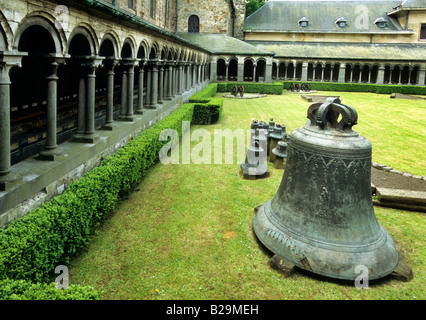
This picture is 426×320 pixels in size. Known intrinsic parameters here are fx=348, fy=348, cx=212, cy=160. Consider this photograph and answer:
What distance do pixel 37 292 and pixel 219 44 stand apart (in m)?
35.6

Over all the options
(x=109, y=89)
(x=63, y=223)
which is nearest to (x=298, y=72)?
(x=109, y=89)

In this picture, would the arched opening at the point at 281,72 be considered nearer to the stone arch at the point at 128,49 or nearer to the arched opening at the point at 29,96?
the stone arch at the point at 128,49

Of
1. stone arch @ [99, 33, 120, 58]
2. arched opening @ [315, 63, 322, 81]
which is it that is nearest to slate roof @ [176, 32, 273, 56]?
arched opening @ [315, 63, 322, 81]

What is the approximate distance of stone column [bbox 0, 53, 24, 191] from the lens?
4863mm

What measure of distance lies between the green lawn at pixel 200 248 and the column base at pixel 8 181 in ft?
4.60

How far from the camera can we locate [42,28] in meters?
5.98

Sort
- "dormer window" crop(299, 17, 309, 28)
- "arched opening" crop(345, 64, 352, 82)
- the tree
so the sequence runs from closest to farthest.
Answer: "arched opening" crop(345, 64, 352, 82), "dormer window" crop(299, 17, 309, 28), the tree

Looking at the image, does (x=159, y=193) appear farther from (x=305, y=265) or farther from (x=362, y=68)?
(x=362, y=68)

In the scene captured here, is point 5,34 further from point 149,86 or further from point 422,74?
point 422,74

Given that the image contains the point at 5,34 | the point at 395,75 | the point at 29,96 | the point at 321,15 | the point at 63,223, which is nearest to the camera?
the point at 63,223

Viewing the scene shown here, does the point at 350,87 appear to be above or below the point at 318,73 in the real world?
below

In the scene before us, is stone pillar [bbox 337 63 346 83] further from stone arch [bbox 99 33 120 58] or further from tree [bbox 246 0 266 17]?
stone arch [bbox 99 33 120 58]

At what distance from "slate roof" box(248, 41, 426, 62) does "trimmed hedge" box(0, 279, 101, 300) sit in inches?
1587
